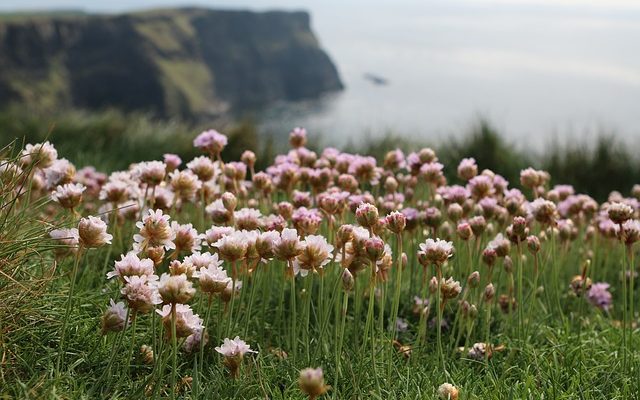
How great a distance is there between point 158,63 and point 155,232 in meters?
138

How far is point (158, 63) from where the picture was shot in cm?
13462

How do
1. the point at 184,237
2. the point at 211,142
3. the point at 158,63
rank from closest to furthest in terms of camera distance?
the point at 184,237 → the point at 211,142 → the point at 158,63

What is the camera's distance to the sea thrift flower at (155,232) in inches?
92.9

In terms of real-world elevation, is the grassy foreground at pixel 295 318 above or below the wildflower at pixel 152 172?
below

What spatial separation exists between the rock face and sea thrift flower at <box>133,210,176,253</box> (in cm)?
11230

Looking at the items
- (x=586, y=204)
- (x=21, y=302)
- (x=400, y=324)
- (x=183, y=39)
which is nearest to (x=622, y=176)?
(x=586, y=204)

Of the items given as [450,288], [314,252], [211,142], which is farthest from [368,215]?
[211,142]

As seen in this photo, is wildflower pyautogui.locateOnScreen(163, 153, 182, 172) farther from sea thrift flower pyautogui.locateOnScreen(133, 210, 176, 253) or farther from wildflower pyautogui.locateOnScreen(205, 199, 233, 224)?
sea thrift flower pyautogui.locateOnScreen(133, 210, 176, 253)

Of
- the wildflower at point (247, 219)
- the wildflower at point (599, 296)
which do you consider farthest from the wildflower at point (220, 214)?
the wildflower at point (599, 296)

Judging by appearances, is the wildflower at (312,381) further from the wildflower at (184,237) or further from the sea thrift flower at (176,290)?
the wildflower at (184,237)

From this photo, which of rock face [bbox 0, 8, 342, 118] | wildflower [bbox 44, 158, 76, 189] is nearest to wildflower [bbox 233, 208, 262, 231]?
wildflower [bbox 44, 158, 76, 189]

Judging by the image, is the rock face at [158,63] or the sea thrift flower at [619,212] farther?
the rock face at [158,63]

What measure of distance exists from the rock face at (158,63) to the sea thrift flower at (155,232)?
368 feet

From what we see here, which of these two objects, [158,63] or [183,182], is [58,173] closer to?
[183,182]
